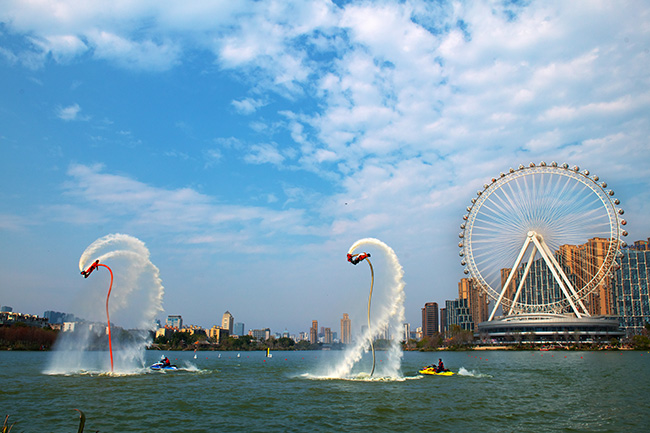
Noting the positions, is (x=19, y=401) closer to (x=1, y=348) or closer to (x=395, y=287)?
(x=395, y=287)

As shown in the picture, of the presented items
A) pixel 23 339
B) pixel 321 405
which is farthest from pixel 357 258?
pixel 23 339

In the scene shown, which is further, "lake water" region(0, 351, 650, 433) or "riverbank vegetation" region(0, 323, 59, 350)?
"riverbank vegetation" region(0, 323, 59, 350)

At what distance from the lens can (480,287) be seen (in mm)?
135875

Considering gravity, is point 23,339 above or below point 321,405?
below

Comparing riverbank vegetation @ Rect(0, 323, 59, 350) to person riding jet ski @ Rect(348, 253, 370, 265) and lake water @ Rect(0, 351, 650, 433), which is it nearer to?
lake water @ Rect(0, 351, 650, 433)

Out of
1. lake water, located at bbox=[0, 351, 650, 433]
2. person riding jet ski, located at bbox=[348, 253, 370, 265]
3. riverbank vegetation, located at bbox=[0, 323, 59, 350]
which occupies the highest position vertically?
person riding jet ski, located at bbox=[348, 253, 370, 265]

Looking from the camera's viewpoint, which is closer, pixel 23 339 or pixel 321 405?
pixel 321 405

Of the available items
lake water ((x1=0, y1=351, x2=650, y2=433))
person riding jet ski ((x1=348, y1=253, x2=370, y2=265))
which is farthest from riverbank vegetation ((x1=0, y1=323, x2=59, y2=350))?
person riding jet ski ((x1=348, y1=253, x2=370, y2=265))

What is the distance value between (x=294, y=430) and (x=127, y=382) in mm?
29100

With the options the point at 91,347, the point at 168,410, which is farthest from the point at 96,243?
the point at 168,410

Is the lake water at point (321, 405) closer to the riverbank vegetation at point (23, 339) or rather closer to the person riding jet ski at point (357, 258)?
the person riding jet ski at point (357, 258)

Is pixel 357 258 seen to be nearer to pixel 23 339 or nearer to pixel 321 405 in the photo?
pixel 321 405

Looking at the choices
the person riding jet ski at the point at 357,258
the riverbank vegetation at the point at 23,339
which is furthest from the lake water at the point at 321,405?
the riverbank vegetation at the point at 23,339

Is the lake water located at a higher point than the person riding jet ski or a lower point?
lower
